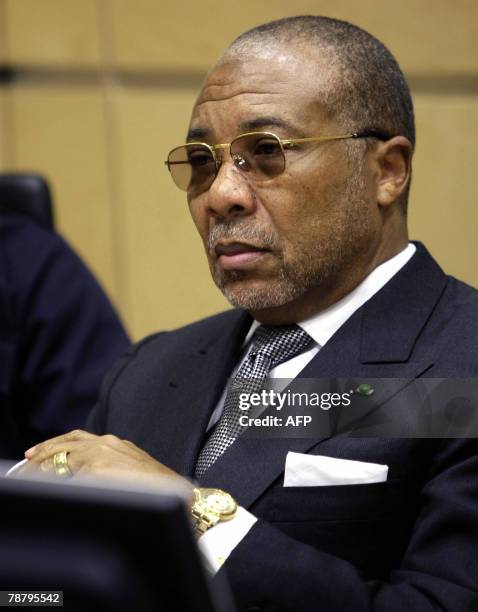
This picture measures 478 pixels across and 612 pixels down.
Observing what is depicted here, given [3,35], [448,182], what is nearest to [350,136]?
[448,182]

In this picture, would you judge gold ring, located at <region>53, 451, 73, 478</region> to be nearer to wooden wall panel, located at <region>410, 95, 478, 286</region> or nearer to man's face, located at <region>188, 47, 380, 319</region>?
man's face, located at <region>188, 47, 380, 319</region>

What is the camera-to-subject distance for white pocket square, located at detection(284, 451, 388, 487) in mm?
1230

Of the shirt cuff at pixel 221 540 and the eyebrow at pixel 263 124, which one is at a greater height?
the eyebrow at pixel 263 124

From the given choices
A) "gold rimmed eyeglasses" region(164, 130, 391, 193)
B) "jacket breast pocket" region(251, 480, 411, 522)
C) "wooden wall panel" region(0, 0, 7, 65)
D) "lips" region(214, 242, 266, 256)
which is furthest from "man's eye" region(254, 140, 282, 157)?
"wooden wall panel" region(0, 0, 7, 65)

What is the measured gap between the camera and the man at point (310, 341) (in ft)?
3.78

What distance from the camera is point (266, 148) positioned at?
1.38 meters

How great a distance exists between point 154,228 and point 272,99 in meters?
1.00

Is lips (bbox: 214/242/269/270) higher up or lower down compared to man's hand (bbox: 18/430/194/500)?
higher up

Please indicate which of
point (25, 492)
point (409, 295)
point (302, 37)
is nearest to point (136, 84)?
point (302, 37)

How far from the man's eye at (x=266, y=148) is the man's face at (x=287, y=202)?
0.06 ft

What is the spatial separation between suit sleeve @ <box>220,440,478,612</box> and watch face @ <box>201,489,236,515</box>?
4cm

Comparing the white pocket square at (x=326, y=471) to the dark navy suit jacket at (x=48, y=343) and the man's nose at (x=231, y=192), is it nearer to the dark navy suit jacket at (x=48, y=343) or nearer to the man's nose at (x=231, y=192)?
the man's nose at (x=231, y=192)

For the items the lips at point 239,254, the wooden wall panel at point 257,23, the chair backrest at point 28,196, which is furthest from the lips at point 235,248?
the chair backrest at point 28,196

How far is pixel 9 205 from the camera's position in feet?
7.50
